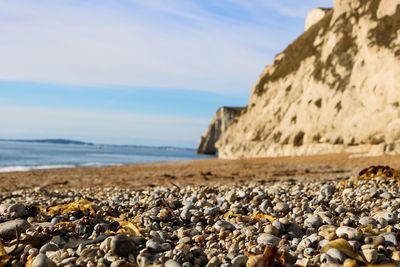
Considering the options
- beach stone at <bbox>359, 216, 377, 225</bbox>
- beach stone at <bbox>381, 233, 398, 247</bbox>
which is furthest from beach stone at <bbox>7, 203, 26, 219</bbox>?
beach stone at <bbox>381, 233, 398, 247</bbox>

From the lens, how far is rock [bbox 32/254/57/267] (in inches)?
139

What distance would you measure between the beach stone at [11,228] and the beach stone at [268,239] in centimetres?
224

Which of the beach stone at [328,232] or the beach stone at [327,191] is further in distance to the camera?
the beach stone at [327,191]

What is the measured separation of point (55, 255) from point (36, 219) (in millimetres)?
1564

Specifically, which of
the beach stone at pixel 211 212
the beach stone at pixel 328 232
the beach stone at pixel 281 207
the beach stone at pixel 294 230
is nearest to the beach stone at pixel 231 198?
the beach stone at pixel 281 207

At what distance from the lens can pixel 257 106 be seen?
1444 inches

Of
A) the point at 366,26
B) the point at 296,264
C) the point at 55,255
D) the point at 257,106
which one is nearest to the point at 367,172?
the point at 296,264

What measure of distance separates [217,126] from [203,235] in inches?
2837

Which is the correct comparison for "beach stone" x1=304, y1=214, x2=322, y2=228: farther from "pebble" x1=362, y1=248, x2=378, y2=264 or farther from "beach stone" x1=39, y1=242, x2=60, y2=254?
"beach stone" x1=39, y1=242, x2=60, y2=254

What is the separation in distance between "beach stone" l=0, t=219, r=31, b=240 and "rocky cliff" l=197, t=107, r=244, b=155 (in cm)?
6719

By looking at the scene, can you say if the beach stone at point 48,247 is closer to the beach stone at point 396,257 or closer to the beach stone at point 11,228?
the beach stone at point 11,228

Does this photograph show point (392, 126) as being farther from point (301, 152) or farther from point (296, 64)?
point (296, 64)

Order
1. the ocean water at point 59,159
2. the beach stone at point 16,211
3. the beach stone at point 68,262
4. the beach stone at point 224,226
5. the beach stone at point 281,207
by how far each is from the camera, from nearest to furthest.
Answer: the beach stone at point 68,262 < the beach stone at point 224,226 < the beach stone at point 16,211 < the beach stone at point 281,207 < the ocean water at point 59,159

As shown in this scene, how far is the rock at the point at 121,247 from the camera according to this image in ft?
12.4
